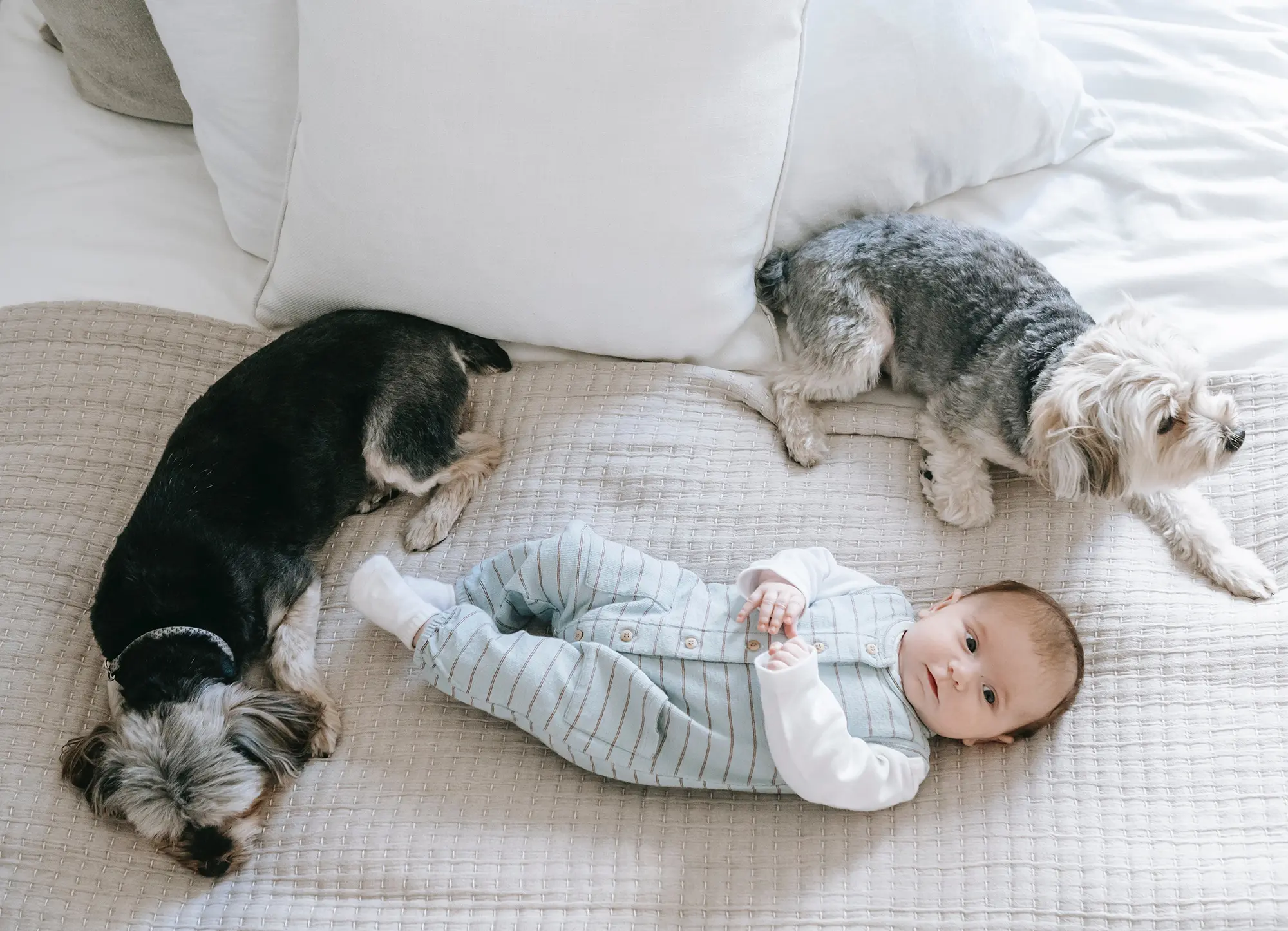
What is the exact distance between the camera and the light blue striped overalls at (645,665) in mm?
1629

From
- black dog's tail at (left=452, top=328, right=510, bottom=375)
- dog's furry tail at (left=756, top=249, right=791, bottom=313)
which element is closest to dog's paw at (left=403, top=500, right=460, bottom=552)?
black dog's tail at (left=452, top=328, right=510, bottom=375)

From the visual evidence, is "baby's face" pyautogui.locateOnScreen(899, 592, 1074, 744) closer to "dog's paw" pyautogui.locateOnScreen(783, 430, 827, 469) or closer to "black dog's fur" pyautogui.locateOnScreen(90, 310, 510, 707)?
"dog's paw" pyautogui.locateOnScreen(783, 430, 827, 469)

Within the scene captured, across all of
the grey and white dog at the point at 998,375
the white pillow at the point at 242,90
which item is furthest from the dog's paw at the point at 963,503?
the white pillow at the point at 242,90

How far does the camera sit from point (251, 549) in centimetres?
188

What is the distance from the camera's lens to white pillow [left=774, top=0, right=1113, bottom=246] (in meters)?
2.14

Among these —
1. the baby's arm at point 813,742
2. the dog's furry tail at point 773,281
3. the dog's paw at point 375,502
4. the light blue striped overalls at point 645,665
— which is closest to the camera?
the baby's arm at point 813,742

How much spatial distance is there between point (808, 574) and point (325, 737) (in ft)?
3.14

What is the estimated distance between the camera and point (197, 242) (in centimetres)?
235

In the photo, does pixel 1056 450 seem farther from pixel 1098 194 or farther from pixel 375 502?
pixel 375 502

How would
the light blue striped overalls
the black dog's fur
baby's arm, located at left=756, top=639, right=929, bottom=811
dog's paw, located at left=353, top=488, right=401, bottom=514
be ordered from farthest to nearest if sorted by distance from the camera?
1. dog's paw, located at left=353, top=488, right=401, bottom=514
2. the black dog's fur
3. the light blue striped overalls
4. baby's arm, located at left=756, top=639, right=929, bottom=811

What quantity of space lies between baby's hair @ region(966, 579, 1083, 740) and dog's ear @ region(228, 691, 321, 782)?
127 cm

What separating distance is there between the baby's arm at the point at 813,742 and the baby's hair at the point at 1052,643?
29cm

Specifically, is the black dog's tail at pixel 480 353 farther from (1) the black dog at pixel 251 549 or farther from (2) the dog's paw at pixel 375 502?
(2) the dog's paw at pixel 375 502

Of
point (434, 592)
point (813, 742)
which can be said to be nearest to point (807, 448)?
point (813, 742)
